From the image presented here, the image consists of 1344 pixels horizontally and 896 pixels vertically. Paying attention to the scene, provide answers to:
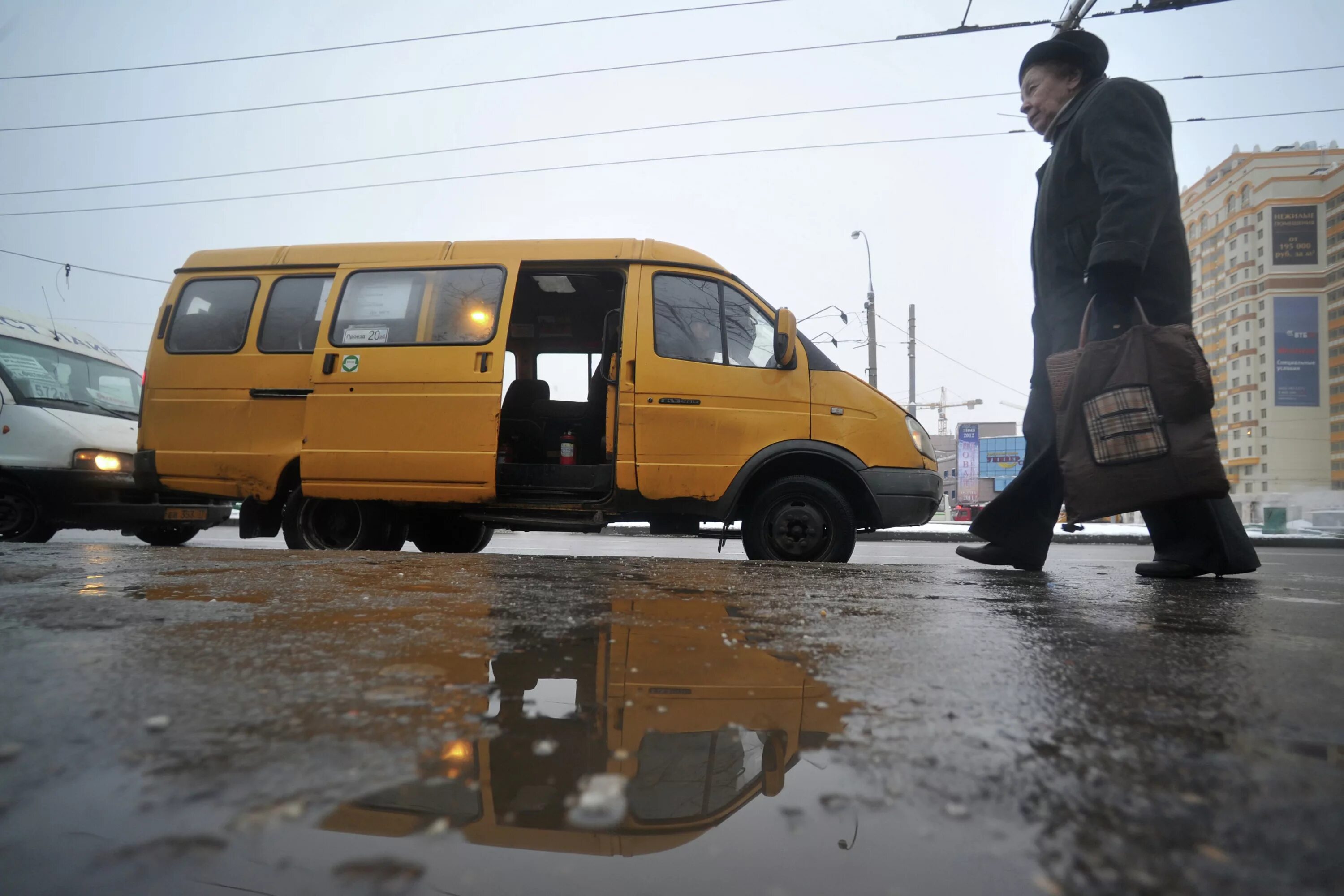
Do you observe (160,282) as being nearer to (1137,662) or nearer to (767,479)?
(767,479)

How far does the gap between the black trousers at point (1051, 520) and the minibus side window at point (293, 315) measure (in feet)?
14.0

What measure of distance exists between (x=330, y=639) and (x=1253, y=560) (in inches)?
131

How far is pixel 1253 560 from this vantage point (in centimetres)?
296

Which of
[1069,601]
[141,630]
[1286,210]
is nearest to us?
[141,630]

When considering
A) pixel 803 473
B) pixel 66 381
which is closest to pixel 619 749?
pixel 803 473

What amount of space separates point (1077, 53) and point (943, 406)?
53.2 metres

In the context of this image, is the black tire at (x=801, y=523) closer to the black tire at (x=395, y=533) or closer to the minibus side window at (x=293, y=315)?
the black tire at (x=395, y=533)

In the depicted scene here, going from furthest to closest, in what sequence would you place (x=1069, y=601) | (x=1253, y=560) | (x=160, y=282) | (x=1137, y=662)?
(x=160, y=282) < (x=1253, y=560) < (x=1069, y=601) < (x=1137, y=662)

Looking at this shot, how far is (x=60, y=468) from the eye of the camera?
21.1 ft

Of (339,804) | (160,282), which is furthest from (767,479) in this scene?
(160,282)

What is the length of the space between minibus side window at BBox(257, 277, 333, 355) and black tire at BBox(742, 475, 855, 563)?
314 centimetres

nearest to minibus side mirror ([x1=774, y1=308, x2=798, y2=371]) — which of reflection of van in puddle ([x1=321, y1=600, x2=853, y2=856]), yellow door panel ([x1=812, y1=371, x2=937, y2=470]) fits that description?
yellow door panel ([x1=812, y1=371, x2=937, y2=470])

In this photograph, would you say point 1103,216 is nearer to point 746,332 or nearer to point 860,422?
point 860,422

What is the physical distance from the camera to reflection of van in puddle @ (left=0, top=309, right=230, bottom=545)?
6.39 metres
